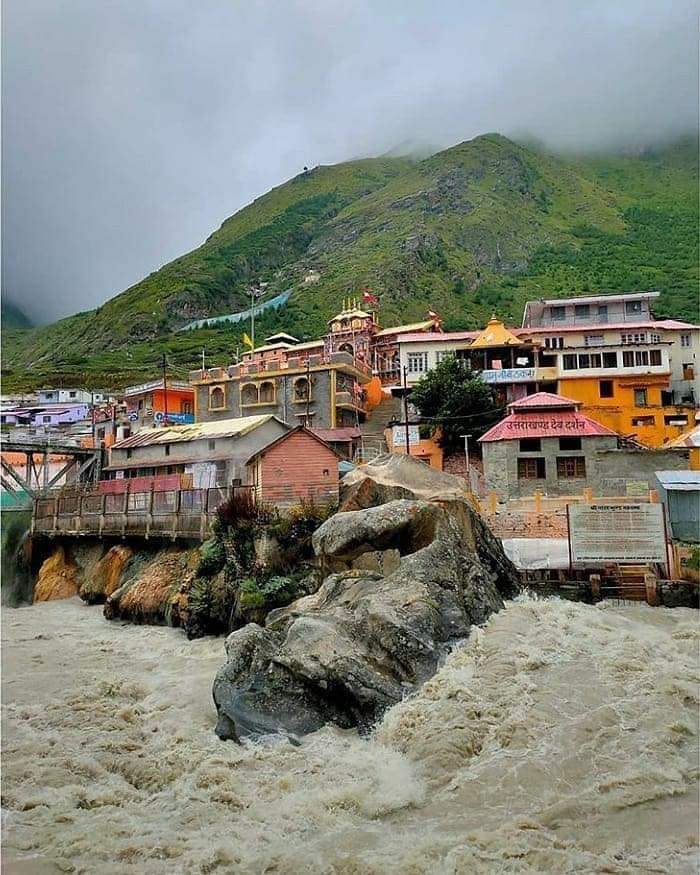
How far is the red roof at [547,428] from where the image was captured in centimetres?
2972

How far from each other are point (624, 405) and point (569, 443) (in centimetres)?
1195

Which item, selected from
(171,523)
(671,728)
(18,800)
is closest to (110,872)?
(18,800)

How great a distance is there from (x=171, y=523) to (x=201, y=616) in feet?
19.1

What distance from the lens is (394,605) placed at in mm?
12945

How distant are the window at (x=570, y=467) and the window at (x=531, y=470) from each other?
0.79 m

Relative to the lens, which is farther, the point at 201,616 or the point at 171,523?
the point at 171,523

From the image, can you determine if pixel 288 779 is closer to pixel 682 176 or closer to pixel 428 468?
pixel 428 468

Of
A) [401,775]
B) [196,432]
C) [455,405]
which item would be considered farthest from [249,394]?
[401,775]

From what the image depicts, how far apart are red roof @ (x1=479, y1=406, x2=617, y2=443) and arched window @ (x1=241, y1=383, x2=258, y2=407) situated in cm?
2001

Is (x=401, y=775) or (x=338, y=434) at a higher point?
(x=338, y=434)

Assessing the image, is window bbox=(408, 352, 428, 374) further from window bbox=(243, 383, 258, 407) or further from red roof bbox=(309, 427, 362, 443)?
window bbox=(243, 383, 258, 407)

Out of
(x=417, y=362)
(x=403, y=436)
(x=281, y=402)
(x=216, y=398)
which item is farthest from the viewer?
(x=216, y=398)

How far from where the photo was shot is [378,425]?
4425cm

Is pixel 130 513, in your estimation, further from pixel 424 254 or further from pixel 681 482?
pixel 424 254
